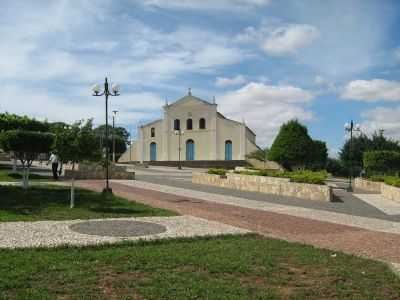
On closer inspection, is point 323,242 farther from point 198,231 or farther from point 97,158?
point 97,158

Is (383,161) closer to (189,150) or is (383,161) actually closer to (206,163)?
(206,163)

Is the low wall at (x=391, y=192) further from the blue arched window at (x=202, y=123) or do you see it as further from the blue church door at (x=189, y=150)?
the blue arched window at (x=202, y=123)

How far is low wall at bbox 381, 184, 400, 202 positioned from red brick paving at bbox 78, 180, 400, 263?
850 centimetres

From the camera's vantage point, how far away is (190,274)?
6.32 meters

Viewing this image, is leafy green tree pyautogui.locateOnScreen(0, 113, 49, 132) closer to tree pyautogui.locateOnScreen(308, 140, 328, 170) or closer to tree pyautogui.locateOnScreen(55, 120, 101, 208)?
tree pyautogui.locateOnScreen(55, 120, 101, 208)

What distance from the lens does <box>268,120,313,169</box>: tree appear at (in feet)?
127

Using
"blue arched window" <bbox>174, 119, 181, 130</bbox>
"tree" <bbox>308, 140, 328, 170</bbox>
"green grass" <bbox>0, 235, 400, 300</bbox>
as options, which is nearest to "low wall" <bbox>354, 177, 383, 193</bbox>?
"tree" <bbox>308, 140, 328, 170</bbox>

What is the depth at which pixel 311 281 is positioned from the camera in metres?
6.25

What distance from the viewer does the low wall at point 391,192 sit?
2086 centimetres

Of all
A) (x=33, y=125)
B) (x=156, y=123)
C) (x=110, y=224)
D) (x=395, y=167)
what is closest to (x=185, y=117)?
(x=156, y=123)

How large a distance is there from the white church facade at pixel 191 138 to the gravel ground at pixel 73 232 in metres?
61.2

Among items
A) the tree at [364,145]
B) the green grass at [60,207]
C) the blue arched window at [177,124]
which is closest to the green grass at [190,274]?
the green grass at [60,207]

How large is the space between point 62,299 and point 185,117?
74302 mm

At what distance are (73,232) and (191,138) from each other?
68.6m
